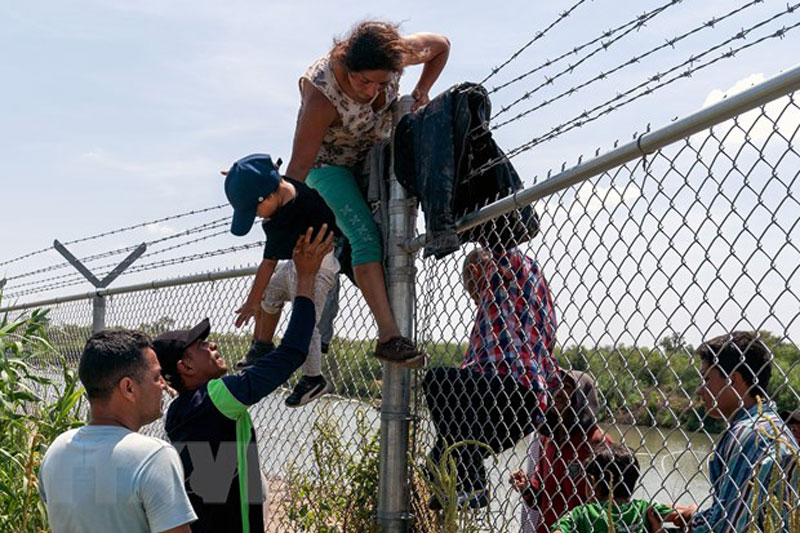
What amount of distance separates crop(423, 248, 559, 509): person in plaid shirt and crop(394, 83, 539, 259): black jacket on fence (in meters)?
0.12

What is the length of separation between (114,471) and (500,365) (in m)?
1.36

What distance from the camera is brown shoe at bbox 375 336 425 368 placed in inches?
152

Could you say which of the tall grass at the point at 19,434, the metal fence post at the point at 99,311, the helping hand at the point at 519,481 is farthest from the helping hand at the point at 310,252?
the metal fence post at the point at 99,311

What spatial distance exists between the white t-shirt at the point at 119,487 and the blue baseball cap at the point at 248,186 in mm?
1161

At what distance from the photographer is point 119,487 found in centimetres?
282

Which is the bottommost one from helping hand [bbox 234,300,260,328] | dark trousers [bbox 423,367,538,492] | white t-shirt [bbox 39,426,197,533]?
white t-shirt [bbox 39,426,197,533]

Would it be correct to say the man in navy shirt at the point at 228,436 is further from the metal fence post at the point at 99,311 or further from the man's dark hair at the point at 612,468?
the metal fence post at the point at 99,311

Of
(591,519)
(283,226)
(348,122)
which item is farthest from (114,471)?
(348,122)

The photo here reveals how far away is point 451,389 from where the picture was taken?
147 inches

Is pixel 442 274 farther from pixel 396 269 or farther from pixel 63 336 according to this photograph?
pixel 63 336

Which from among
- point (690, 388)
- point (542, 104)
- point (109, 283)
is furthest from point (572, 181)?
point (109, 283)

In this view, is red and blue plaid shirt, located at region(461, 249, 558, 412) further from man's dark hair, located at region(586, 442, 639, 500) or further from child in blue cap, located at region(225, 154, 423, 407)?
child in blue cap, located at region(225, 154, 423, 407)

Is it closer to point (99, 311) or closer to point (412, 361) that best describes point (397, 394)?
point (412, 361)

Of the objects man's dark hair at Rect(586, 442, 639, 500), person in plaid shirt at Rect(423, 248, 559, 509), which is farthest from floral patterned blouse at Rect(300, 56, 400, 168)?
man's dark hair at Rect(586, 442, 639, 500)
